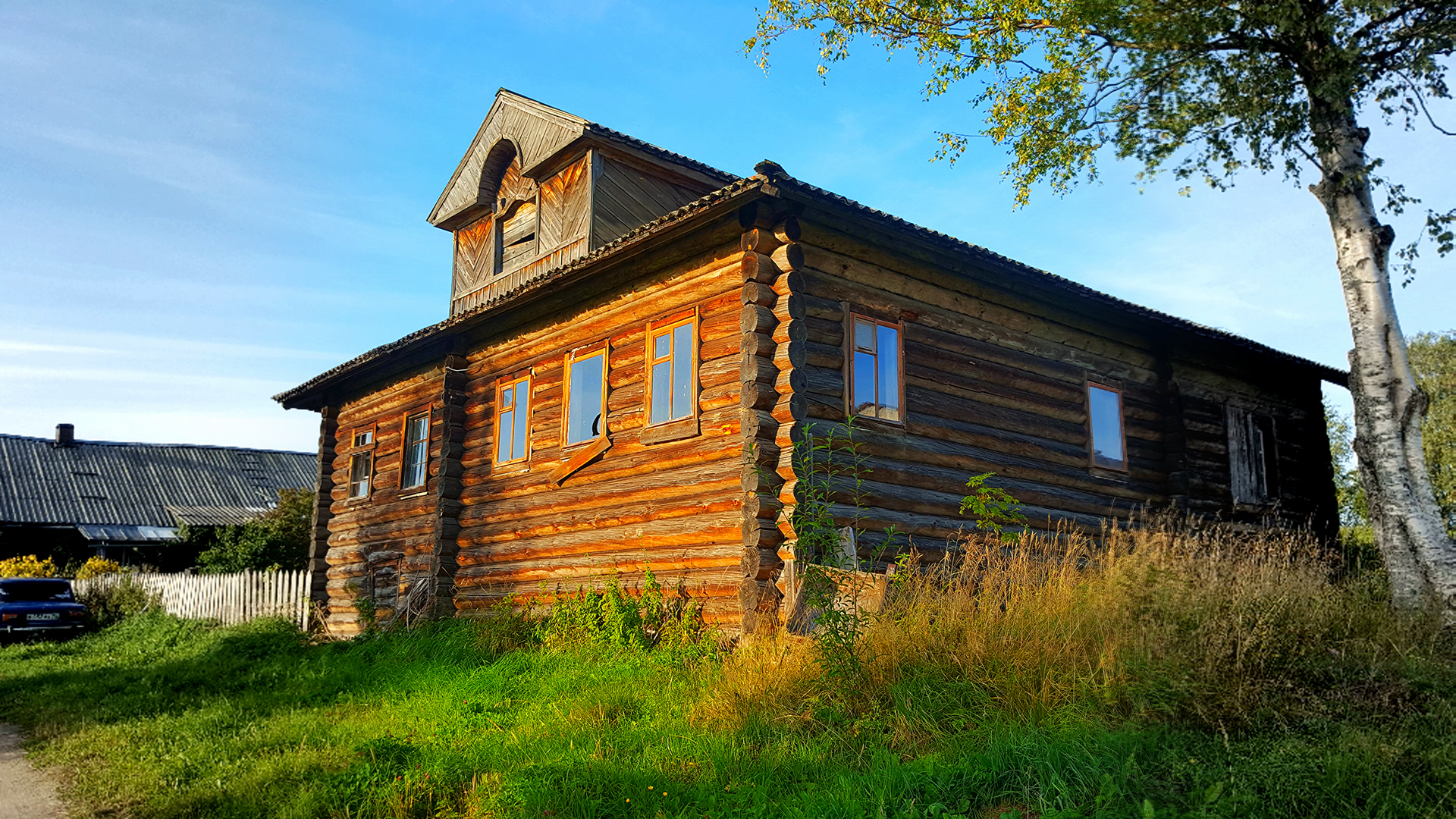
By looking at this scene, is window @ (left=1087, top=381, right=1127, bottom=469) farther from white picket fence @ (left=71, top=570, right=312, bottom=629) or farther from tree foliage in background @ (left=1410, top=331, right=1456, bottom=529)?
tree foliage in background @ (left=1410, top=331, right=1456, bottom=529)

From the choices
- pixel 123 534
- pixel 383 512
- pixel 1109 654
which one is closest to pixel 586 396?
pixel 383 512

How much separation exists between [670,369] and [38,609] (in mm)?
17134

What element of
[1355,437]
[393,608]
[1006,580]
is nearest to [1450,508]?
[1355,437]

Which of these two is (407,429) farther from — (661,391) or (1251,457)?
(1251,457)

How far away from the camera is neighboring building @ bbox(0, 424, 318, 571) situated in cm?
3362

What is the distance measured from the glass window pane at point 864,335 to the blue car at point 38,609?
19.1 m

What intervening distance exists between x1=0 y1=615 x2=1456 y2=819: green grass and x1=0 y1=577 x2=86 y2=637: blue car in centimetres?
1129

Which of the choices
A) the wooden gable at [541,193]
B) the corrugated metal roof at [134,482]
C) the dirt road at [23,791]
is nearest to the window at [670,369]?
the wooden gable at [541,193]

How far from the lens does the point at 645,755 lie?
6262 millimetres

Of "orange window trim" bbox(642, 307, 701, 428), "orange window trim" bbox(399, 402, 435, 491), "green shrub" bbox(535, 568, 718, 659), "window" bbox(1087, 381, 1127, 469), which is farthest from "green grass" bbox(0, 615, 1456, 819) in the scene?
"window" bbox(1087, 381, 1127, 469)

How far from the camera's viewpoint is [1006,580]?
800 cm

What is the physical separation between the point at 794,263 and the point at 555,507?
5.07 meters

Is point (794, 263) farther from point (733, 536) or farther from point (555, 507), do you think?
point (555, 507)

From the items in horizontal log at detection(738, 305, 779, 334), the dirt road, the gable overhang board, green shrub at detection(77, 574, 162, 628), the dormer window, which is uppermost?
the gable overhang board
